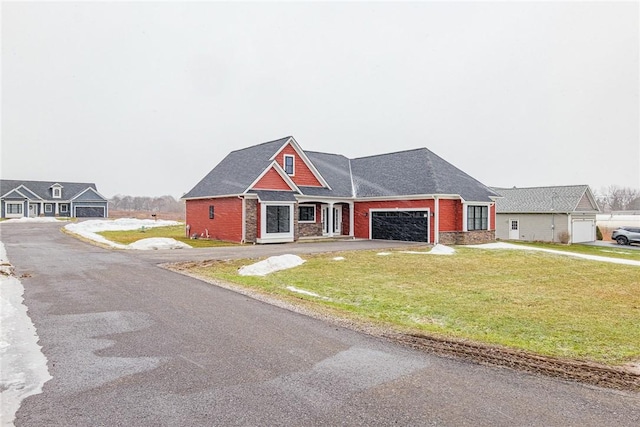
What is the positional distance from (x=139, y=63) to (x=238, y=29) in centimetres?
721

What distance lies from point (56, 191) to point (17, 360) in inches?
2620

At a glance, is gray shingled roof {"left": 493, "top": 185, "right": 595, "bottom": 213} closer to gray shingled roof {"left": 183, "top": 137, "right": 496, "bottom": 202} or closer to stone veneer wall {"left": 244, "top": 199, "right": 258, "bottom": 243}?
gray shingled roof {"left": 183, "top": 137, "right": 496, "bottom": 202}

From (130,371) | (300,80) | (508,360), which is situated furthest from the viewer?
(300,80)

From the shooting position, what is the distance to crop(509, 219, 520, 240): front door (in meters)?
35.0

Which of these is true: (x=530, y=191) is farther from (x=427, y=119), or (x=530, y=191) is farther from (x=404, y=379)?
(x=404, y=379)

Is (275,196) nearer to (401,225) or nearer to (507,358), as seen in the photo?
(401,225)

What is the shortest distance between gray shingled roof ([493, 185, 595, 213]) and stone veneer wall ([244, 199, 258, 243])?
21.5 meters

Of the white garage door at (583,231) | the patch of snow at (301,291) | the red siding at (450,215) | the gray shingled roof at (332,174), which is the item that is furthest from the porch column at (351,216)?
the white garage door at (583,231)

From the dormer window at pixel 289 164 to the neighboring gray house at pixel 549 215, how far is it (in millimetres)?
18355

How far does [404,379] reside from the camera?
4.58 metres

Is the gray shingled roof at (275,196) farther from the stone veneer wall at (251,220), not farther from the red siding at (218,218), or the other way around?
the red siding at (218,218)

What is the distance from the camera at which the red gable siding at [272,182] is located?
24078 millimetres

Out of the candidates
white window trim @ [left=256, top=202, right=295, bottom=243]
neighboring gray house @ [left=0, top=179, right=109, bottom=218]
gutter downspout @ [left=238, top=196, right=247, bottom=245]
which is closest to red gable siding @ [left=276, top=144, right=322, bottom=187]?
white window trim @ [left=256, top=202, right=295, bottom=243]

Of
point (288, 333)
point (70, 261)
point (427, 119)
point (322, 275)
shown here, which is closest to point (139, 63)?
point (70, 261)
